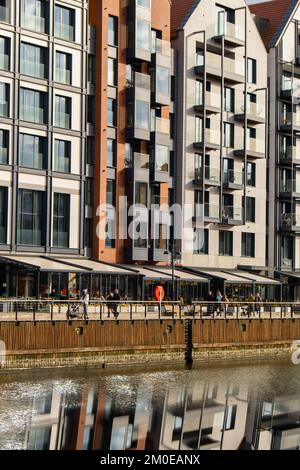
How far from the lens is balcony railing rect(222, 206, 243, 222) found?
8575cm

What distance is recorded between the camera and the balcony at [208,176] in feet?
274

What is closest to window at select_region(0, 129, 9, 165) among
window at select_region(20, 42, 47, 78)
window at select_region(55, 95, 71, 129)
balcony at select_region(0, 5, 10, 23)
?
window at select_region(20, 42, 47, 78)

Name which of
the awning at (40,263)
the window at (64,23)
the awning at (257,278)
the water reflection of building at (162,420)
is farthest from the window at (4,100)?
the water reflection of building at (162,420)

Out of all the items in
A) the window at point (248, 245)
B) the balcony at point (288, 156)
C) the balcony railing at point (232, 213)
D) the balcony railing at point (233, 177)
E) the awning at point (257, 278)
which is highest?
the balcony at point (288, 156)

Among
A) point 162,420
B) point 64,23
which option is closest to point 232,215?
point 64,23

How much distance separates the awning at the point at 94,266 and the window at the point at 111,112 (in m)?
9.92

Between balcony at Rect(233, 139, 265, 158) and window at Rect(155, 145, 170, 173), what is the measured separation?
9502 mm

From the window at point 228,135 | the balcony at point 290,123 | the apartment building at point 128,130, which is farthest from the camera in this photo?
the balcony at point 290,123

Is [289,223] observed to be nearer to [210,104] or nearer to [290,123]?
[290,123]

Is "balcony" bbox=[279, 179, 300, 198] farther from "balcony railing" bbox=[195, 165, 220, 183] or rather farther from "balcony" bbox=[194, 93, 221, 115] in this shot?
"balcony" bbox=[194, 93, 221, 115]

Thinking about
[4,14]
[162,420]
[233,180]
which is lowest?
[162,420]

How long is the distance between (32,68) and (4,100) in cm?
321

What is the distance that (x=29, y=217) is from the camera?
2751 inches

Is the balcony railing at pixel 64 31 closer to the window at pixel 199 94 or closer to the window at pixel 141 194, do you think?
the window at pixel 141 194
